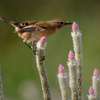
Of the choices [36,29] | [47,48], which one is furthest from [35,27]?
[47,48]

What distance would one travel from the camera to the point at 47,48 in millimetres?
5625

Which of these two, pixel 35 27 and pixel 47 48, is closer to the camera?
pixel 35 27

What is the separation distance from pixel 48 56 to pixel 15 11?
1.47 meters

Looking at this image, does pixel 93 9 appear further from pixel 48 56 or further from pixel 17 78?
pixel 17 78

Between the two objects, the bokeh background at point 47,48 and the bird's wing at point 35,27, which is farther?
the bokeh background at point 47,48

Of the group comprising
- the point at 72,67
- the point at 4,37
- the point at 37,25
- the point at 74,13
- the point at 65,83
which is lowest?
the point at 65,83

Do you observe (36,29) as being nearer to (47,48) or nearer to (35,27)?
(35,27)

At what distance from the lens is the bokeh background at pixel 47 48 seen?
16.5 feet

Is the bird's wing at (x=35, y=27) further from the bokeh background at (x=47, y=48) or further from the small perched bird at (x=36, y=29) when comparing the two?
the bokeh background at (x=47, y=48)

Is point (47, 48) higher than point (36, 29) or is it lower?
higher

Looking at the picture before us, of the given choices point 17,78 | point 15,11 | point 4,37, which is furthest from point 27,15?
point 17,78

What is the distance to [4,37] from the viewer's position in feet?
18.8

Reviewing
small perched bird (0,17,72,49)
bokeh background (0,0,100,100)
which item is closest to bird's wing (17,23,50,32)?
small perched bird (0,17,72,49)

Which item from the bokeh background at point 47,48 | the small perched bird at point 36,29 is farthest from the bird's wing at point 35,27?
the bokeh background at point 47,48
